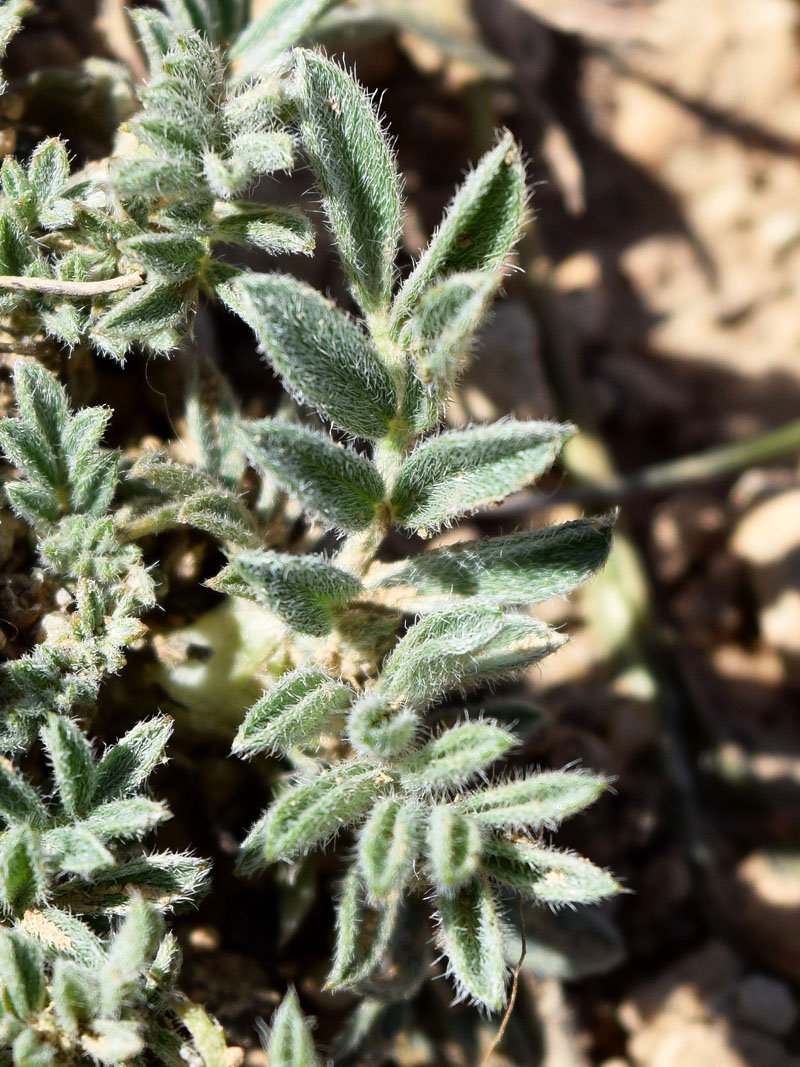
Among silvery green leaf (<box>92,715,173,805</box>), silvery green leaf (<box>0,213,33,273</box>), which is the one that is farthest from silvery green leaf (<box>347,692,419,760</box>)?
silvery green leaf (<box>0,213,33,273</box>)

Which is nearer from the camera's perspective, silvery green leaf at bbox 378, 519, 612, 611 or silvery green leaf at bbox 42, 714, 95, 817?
silvery green leaf at bbox 42, 714, 95, 817

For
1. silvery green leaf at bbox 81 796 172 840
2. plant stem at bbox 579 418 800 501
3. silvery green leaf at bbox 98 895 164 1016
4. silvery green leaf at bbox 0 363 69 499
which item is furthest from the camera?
plant stem at bbox 579 418 800 501

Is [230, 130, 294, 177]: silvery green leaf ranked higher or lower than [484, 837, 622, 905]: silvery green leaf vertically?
higher

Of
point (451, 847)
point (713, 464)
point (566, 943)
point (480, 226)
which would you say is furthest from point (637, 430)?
point (451, 847)

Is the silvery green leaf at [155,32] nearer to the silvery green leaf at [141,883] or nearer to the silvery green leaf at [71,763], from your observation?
the silvery green leaf at [71,763]

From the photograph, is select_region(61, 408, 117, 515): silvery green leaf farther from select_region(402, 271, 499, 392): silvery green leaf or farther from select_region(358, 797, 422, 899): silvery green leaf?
select_region(358, 797, 422, 899): silvery green leaf
